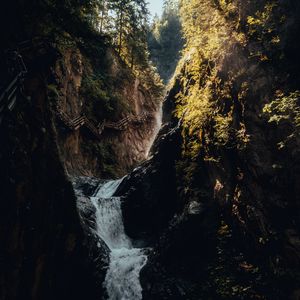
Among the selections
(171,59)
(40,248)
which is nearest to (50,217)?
(40,248)

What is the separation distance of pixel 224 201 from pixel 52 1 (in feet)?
32.5

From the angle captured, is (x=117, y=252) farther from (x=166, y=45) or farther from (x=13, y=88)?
(x=166, y=45)

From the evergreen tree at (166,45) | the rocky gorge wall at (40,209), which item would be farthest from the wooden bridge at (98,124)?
the evergreen tree at (166,45)

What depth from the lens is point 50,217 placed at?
40.0ft

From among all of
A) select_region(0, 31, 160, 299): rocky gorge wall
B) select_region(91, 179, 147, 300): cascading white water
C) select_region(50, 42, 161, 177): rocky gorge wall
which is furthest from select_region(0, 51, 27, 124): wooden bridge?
select_region(50, 42, 161, 177): rocky gorge wall

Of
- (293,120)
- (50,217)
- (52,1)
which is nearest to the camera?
(293,120)

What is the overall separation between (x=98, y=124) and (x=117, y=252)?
57.0ft

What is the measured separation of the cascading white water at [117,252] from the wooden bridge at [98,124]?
23.4ft

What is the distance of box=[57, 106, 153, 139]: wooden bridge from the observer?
1064 inches

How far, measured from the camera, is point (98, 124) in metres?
32.4

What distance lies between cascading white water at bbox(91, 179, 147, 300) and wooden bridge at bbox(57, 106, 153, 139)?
713 cm

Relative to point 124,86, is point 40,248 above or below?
below

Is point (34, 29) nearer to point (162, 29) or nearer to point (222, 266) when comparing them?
point (222, 266)

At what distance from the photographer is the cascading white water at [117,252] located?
14.8 metres
